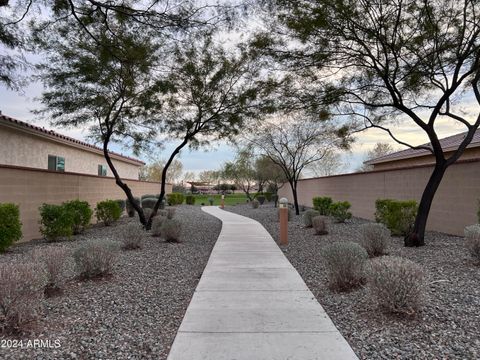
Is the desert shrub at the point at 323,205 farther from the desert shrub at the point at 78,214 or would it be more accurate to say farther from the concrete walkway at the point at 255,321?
the concrete walkway at the point at 255,321

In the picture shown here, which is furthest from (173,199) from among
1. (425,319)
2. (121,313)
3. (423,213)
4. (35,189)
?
(425,319)

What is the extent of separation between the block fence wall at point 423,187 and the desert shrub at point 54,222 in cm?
1123

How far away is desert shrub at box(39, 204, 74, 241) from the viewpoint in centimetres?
1123

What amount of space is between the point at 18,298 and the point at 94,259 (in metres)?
2.27

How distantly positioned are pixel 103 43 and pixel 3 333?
723 cm

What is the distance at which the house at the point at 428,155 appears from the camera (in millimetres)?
15150

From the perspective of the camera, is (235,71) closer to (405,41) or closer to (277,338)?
(405,41)

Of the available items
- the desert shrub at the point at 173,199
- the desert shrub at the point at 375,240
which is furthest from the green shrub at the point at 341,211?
the desert shrub at the point at 173,199

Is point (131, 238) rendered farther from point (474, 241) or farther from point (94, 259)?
point (474, 241)

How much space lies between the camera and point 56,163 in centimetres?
1716

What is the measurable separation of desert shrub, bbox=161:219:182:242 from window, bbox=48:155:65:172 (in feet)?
25.1

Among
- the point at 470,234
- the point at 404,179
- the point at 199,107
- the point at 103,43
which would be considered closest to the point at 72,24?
the point at 103,43

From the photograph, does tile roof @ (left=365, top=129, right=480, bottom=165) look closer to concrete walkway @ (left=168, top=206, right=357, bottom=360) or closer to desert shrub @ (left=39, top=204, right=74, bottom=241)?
concrete walkway @ (left=168, top=206, right=357, bottom=360)

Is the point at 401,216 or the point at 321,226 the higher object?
the point at 401,216
